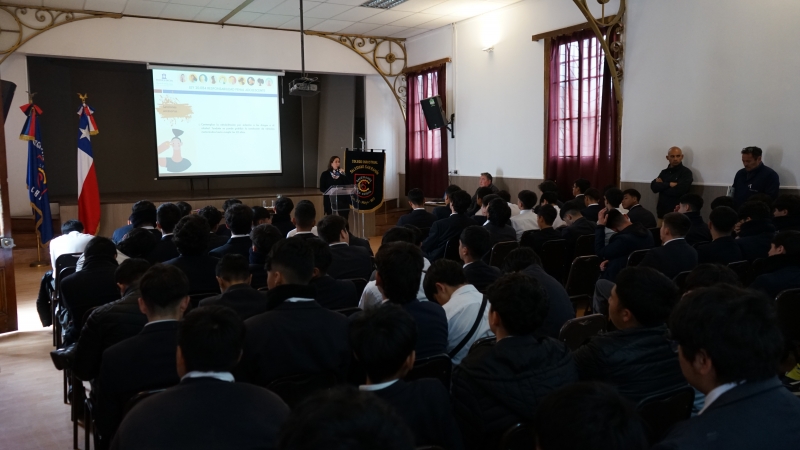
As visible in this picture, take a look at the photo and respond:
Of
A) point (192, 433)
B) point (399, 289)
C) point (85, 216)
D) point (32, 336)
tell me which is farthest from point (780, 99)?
point (85, 216)

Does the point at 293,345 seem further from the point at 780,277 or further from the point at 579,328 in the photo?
the point at 780,277

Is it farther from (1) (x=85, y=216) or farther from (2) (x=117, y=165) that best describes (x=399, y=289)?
(2) (x=117, y=165)

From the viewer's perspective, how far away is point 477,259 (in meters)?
3.35

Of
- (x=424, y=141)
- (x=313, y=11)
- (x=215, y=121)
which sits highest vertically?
(x=313, y=11)

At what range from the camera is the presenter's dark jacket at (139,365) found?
2.04 m

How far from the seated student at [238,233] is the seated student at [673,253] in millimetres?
2742

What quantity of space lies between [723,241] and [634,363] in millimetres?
2463

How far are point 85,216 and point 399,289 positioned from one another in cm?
695

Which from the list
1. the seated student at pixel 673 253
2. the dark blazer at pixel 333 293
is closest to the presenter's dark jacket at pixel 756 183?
the seated student at pixel 673 253

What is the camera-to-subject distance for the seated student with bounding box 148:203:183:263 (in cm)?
415

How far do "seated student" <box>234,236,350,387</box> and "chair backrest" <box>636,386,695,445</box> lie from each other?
105 centimetres

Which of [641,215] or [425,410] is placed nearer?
[425,410]

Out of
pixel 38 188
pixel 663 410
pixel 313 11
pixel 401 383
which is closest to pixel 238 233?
pixel 401 383

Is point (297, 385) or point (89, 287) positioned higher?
point (89, 287)
